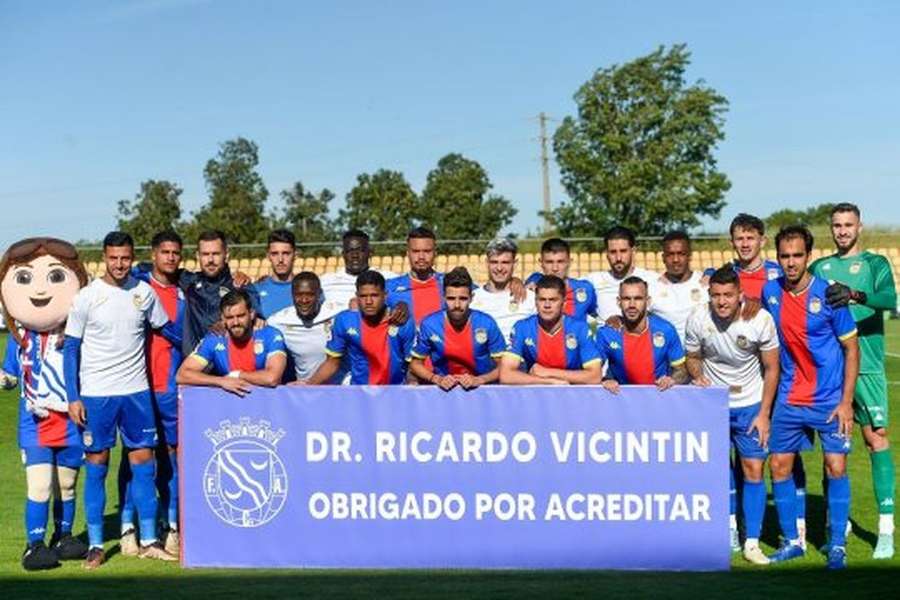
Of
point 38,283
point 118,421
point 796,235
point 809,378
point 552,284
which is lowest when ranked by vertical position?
point 118,421

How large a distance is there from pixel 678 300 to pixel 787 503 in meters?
1.53

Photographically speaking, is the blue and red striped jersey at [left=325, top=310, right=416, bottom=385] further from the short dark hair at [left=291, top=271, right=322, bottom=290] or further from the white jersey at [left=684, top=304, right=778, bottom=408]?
the white jersey at [left=684, top=304, right=778, bottom=408]

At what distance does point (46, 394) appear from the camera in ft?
26.5

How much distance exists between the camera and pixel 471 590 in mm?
6828

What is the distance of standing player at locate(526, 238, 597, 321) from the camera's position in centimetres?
883

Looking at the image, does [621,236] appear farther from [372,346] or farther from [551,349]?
[372,346]

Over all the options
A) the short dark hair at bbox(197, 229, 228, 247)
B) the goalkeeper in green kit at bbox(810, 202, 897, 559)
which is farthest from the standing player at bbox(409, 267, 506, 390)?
the goalkeeper in green kit at bbox(810, 202, 897, 559)

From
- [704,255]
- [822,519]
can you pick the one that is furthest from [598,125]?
[822,519]

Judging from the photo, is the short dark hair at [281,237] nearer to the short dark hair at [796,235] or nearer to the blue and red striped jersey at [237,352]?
the blue and red striped jersey at [237,352]

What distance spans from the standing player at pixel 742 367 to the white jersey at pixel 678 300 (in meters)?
0.74

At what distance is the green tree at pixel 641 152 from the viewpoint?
56781 mm

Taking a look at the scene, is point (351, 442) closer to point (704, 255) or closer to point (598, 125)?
point (704, 255)

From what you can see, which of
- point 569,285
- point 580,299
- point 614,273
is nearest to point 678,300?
point 614,273

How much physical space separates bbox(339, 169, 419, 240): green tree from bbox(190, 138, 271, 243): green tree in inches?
153
